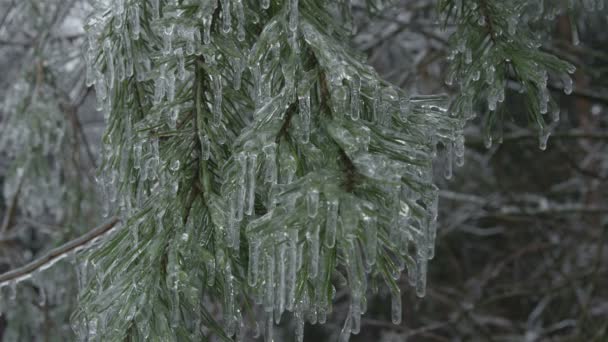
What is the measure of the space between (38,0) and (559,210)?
116 inches

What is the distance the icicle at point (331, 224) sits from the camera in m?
0.84

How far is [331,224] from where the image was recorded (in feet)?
2.76

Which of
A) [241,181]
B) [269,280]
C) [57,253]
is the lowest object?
[57,253]

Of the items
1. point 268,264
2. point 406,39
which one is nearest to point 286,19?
point 268,264

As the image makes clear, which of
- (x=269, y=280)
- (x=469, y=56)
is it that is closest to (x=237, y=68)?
(x=269, y=280)

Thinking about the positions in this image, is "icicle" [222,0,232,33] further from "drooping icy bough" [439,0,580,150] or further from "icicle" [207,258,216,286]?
"drooping icy bough" [439,0,580,150]

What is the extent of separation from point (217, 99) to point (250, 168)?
0.24m

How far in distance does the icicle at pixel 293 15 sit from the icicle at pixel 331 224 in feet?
1.34

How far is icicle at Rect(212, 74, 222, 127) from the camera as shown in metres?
1.15

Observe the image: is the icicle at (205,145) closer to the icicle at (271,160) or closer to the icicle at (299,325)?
the icicle at (271,160)

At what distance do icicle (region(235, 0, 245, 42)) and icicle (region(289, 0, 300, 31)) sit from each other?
11cm

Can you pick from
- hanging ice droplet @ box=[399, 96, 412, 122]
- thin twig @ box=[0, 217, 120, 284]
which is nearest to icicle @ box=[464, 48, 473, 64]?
hanging ice droplet @ box=[399, 96, 412, 122]

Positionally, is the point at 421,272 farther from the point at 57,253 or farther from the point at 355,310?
the point at 57,253

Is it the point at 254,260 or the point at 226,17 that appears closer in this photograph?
the point at 254,260
